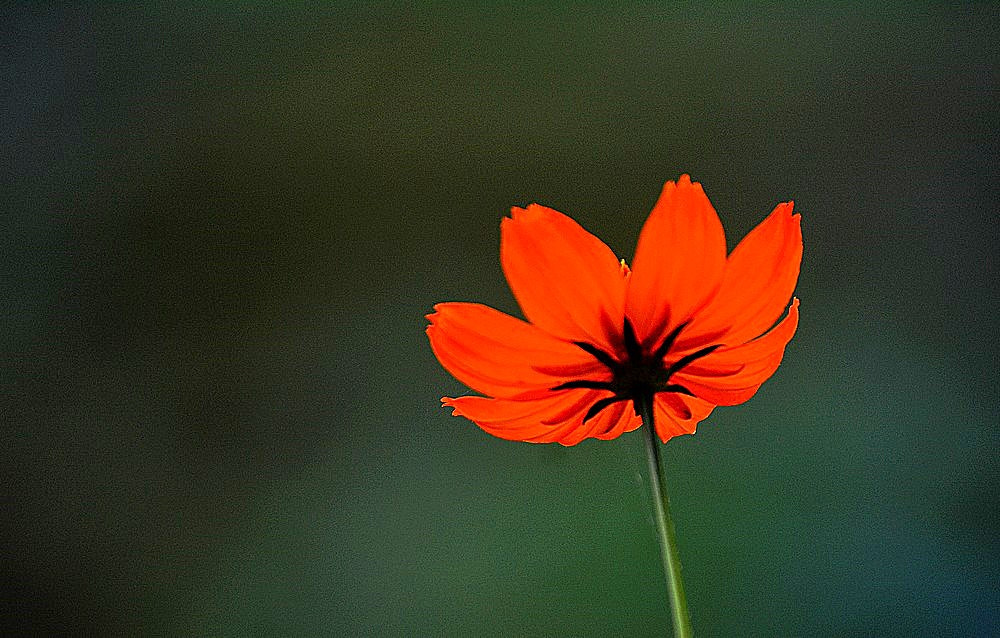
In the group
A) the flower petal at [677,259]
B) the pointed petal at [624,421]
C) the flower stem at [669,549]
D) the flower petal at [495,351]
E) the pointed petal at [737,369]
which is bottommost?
the flower stem at [669,549]

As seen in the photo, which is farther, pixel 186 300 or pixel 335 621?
pixel 186 300

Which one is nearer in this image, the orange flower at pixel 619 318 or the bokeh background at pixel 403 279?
the orange flower at pixel 619 318

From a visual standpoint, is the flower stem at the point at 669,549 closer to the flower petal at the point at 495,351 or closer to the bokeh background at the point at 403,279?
the flower petal at the point at 495,351

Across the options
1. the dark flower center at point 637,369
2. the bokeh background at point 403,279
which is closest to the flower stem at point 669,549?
the dark flower center at point 637,369

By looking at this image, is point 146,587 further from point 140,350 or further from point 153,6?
point 153,6

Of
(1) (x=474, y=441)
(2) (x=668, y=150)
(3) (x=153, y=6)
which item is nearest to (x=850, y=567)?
(1) (x=474, y=441)

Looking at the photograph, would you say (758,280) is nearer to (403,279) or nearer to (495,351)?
(495,351)

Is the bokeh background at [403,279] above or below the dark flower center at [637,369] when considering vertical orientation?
above
